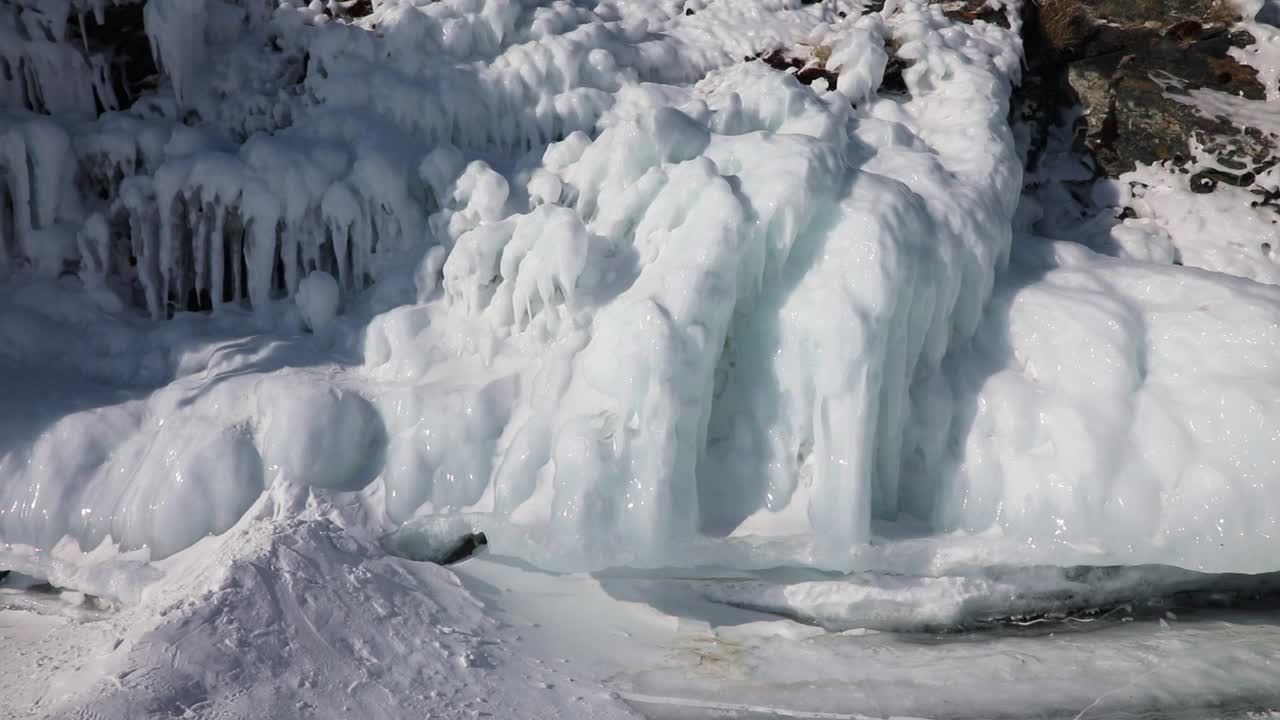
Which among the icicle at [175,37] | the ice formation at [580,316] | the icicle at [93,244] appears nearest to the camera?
the ice formation at [580,316]

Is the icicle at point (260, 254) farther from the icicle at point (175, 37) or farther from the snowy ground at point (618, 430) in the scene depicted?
the icicle at point (175, 37)

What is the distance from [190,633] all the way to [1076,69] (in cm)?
737

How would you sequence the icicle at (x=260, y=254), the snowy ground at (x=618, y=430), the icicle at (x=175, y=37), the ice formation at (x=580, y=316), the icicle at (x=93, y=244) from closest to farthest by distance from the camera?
the snowy ground at (x=618, y=430), the ice formation at (x=580, y=316), the icicle at (x=260, y=254), the icicle at (x=93, y=244), the icicle at (x=175, y=37)

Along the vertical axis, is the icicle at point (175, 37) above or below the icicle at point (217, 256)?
above

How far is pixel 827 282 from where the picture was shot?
4781 millimetres

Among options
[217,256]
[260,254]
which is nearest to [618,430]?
[260,254]

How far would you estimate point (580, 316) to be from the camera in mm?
5051

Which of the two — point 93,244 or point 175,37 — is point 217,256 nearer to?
point 93,244

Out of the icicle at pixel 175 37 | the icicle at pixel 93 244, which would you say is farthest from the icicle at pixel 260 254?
the icicle at pixel 175 37

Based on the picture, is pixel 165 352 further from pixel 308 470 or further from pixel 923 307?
pixel 923 307

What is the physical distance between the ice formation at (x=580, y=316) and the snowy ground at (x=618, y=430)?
0.02 meters

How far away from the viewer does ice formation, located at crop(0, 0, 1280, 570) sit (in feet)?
14.9

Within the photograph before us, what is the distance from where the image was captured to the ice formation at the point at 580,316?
453 centimetres

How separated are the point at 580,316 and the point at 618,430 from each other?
0.82m
